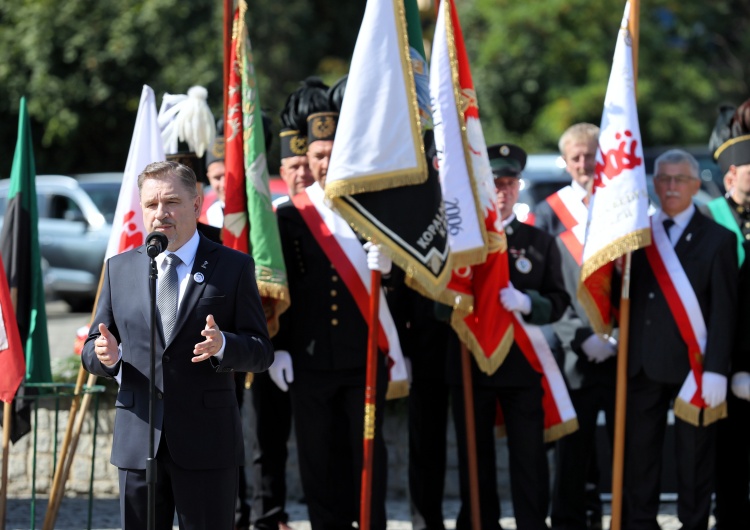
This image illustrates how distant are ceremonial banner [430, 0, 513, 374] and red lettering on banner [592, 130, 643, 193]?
57cm

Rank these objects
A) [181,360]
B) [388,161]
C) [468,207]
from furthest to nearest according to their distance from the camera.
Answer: [468,207]
[388,161]
[181,360]

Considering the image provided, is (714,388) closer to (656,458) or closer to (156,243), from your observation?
(656,458)

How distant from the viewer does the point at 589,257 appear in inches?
236

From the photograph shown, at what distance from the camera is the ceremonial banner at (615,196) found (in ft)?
19.4

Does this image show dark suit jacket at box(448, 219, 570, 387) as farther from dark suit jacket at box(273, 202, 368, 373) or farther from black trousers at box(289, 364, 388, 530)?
A: dark suit jacket at box(273, 202, 368, 373)

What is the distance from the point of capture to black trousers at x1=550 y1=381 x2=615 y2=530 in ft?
21.0

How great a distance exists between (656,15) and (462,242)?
52.2 feet

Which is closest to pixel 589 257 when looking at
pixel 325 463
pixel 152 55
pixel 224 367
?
pixel 325 463

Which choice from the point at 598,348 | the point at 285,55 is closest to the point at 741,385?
the point at 598,348

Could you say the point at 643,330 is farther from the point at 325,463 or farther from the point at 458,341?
the point at 325,463

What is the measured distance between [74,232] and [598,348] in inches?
410

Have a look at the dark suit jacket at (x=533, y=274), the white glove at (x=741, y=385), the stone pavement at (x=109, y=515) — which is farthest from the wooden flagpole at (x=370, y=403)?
the white glove at (x=741, y=385)

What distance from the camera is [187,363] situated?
4.20m

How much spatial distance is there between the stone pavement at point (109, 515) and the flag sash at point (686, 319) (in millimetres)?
1221
